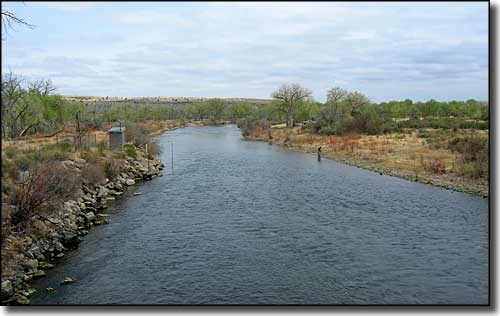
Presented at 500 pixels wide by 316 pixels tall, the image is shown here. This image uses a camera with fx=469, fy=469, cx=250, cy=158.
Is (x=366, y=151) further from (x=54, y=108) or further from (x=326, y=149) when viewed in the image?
(x=54, y=108)

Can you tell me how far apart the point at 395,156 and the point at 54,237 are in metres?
18.8

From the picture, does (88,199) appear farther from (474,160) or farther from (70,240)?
(474,160)

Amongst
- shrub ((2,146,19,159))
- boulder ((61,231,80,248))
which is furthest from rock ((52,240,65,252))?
shrub ((2,146,19,159))

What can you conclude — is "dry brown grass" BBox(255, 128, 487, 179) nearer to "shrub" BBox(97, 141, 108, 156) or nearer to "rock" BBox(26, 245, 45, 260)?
"shrub" BBox(97, 141, 108, 156)

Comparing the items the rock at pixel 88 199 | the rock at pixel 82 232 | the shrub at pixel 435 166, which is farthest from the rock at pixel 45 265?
the shrub at pixel 435 166

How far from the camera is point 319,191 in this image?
54.7 ft

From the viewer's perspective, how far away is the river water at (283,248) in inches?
314

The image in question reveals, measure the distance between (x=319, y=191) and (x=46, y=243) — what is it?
950 cm

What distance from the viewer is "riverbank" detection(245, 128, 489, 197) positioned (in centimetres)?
1762

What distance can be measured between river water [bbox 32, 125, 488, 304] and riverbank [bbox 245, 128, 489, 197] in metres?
1.25

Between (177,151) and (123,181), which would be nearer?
(123,181)

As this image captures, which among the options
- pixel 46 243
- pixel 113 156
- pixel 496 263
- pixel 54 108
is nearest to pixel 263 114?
pixel 54 108

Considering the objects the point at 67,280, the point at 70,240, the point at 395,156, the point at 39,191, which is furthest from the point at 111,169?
the point at 395,156

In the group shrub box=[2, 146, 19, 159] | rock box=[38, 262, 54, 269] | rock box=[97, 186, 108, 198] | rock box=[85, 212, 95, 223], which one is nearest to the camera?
rock box=[38, 262, 54, 269]
